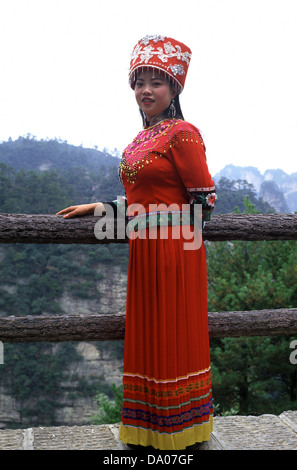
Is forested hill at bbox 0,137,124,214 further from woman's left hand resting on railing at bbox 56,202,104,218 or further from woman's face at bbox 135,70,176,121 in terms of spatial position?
woman's face at bbox 135,70,176,121

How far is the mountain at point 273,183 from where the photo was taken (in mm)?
66312

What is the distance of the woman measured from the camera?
1890mm

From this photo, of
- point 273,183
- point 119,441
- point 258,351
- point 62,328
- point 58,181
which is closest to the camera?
point 119,441

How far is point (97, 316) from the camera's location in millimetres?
2445

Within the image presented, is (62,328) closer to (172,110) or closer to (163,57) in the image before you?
(172,110)

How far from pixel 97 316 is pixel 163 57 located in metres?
1.37

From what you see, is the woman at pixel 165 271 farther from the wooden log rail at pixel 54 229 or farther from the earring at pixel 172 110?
the wooden log rail at pixel 54 229

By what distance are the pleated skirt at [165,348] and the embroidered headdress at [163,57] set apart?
2.23ft

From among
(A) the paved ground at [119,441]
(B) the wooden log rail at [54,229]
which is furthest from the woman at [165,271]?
(B) the wooden log rail at [54,229]

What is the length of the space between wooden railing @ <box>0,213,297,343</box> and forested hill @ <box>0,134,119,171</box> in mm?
49716

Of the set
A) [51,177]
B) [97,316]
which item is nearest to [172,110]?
[97,316]
